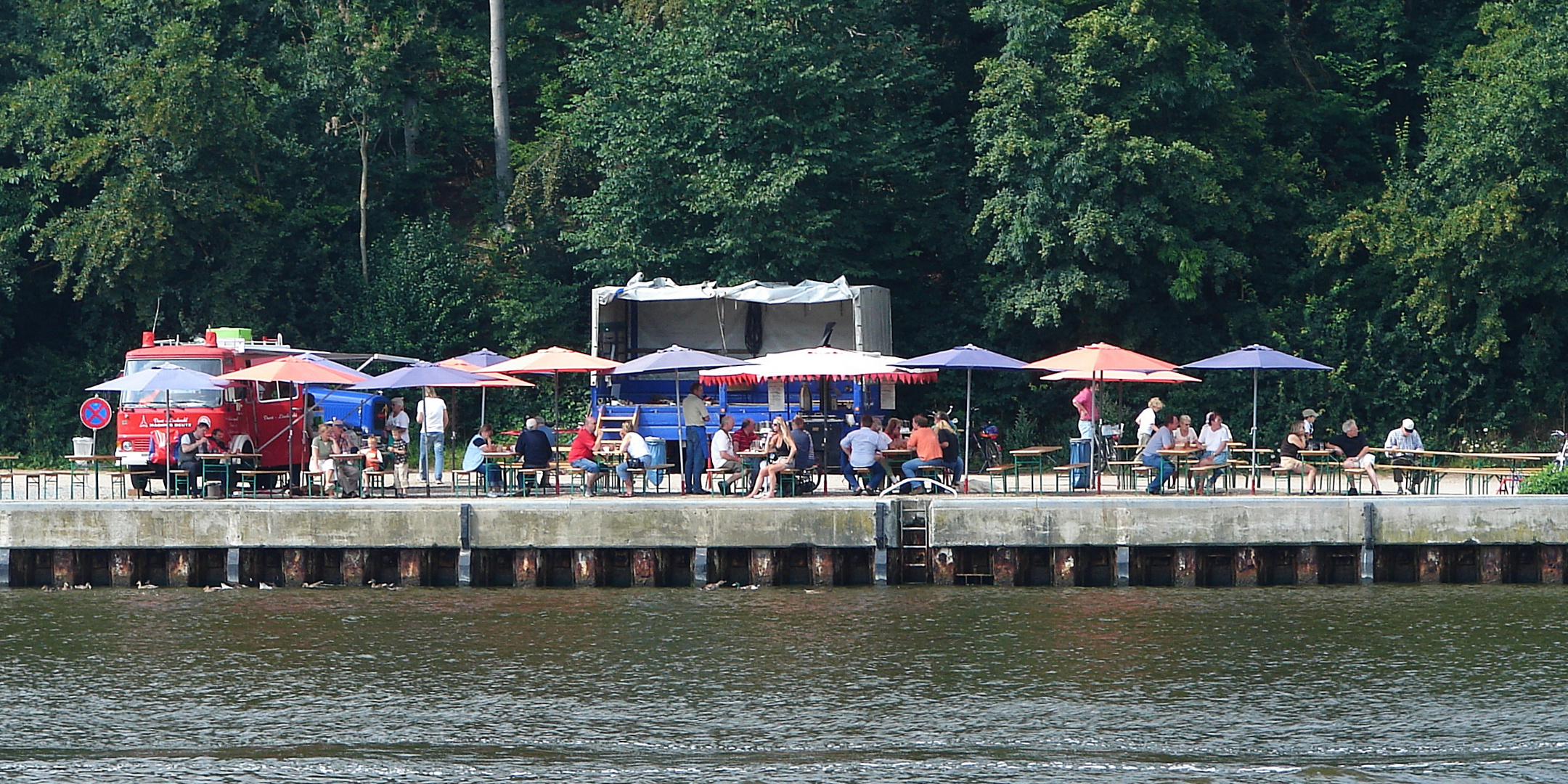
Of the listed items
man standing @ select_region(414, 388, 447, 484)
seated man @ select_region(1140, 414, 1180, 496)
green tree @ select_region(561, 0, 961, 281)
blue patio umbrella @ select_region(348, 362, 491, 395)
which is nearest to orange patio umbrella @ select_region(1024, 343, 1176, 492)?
seated man @ select_region(1140, 414, 1180, 496)

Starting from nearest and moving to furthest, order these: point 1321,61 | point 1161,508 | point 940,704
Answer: point 940,704
point 1161,508
point 1321,61

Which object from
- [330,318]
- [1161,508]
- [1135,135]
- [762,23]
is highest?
[762,23]

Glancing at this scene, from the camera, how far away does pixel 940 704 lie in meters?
16.1

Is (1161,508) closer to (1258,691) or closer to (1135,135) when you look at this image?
(1258,691)

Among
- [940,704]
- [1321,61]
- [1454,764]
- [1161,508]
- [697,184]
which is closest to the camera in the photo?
[1454,764]

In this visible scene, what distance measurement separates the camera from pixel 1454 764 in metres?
14.0

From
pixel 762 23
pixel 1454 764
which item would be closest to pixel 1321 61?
pixel 762 23

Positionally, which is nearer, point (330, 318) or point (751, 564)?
point (751, 564)

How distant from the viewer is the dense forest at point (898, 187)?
3359 centimetres

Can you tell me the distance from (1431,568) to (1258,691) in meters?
Result: 6.99

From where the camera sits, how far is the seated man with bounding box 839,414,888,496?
24062 mm

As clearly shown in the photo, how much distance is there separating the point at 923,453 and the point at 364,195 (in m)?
20.1

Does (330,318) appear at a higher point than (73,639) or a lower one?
higher

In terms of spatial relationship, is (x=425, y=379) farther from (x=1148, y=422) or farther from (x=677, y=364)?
(x=1148, y=422)
